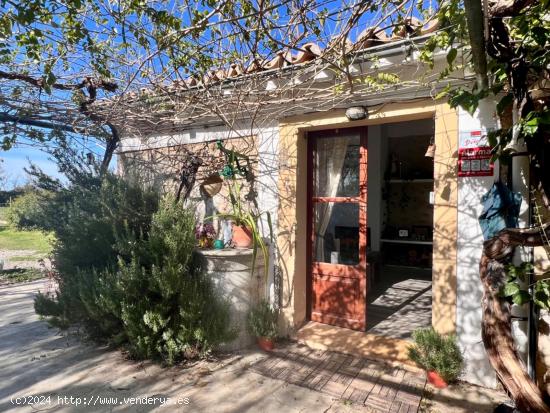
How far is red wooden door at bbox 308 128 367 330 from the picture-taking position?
4230mm

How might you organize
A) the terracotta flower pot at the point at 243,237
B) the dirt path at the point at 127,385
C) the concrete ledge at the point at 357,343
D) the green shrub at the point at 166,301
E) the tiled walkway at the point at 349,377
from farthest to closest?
1. the terracotta flower pot at the point at 243,237
2. the concrete ledge at the point at 357,343
3. the green shrub at the point at 166,301
4. the tiled walkway at the point at 349,377
5. the dirt path at the point at 127,385

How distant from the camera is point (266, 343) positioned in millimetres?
4051

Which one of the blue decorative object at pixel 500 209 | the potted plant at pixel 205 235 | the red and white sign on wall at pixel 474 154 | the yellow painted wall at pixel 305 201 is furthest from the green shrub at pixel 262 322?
the red and white sign on wall at pixel 474 154

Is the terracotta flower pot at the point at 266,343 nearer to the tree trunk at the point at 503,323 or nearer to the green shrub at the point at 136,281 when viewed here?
the green shrub at the point at 136,281

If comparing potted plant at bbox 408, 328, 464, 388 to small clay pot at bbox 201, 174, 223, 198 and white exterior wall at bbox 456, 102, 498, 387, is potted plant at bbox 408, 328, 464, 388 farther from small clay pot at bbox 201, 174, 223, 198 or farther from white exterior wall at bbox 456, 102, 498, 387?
small clay pot at bbox 201, 174, 223, 198

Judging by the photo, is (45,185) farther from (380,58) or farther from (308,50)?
(380,58)

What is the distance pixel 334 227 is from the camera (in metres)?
4.46

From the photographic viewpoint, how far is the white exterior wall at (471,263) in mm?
3186

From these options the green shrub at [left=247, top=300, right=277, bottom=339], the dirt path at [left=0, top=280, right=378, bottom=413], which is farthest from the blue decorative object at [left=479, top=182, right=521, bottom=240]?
the green shrub at [left=247, top=300, right=277, bottom=339]

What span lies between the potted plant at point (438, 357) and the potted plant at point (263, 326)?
1.65 meters

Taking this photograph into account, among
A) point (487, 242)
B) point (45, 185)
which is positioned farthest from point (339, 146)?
point (45, 185)

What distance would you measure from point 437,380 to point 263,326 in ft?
6.37

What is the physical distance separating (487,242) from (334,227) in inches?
79.5

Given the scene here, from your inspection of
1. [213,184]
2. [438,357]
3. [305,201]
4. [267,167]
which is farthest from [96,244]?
[438,357]
